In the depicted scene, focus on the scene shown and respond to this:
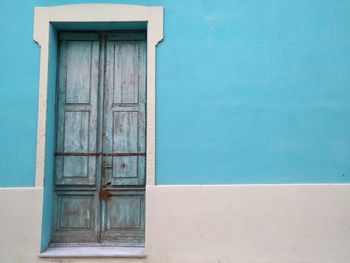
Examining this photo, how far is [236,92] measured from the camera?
16.0 feet

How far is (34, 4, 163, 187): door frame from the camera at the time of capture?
4852 millimetres

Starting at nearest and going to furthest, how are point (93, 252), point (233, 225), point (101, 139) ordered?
point (233, 225)
point (93, 252)
point (101, 139)

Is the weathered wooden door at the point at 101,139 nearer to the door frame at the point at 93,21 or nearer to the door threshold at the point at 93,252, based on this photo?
the door threshold at the point at 93,252

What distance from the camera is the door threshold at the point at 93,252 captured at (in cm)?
470

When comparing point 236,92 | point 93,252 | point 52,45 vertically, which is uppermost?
point 52,45

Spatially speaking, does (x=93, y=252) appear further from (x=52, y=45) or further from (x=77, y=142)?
(x=52, y=45)

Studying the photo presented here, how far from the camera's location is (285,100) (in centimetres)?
487

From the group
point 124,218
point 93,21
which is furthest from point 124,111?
point 124,218

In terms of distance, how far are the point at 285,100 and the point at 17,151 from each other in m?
3.00

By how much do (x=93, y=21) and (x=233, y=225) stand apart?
108 inches

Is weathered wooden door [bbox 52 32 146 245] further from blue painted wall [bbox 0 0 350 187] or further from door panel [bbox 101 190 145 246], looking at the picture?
blue painted wall [bbox 0 0 350 187]

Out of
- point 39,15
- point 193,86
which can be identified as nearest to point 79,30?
point 39,15

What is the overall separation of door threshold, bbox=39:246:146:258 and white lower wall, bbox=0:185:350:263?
0.06 m

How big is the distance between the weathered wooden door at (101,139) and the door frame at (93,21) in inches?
11.5
